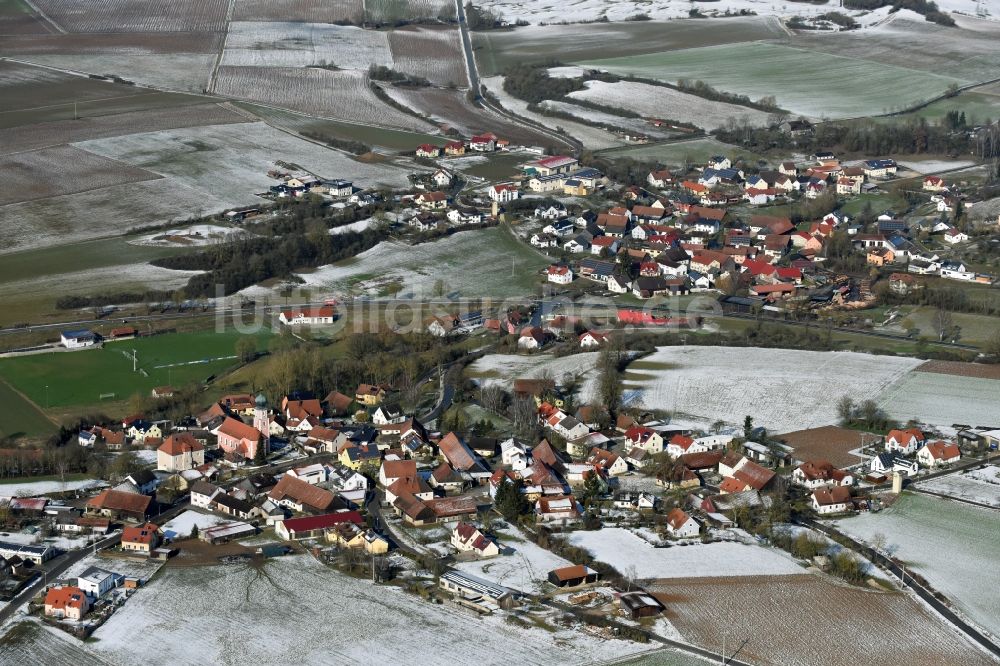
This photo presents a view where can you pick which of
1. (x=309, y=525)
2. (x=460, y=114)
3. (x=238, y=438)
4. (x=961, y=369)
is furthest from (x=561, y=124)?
(x=309, y=525)

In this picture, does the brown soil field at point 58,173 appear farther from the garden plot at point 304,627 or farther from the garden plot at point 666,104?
the garden plot at point 304,627

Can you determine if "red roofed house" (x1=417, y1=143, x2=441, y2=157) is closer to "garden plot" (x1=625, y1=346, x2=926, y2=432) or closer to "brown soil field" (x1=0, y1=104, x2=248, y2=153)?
"brown soil field" (x1=0, y1=104, x2=248, y2=153)

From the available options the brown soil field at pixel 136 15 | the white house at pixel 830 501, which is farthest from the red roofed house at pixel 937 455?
the brown soil field at pixel 136 15

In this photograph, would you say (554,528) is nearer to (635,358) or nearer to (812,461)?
(812,461)

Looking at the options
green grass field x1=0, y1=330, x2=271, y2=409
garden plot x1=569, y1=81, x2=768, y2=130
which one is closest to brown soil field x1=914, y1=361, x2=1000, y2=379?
green grass field x1=0, y1=330, x2=271, y2=409

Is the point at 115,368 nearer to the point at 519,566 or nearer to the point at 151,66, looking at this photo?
the point at 519,566

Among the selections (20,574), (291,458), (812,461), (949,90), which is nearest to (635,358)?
(812,461)
